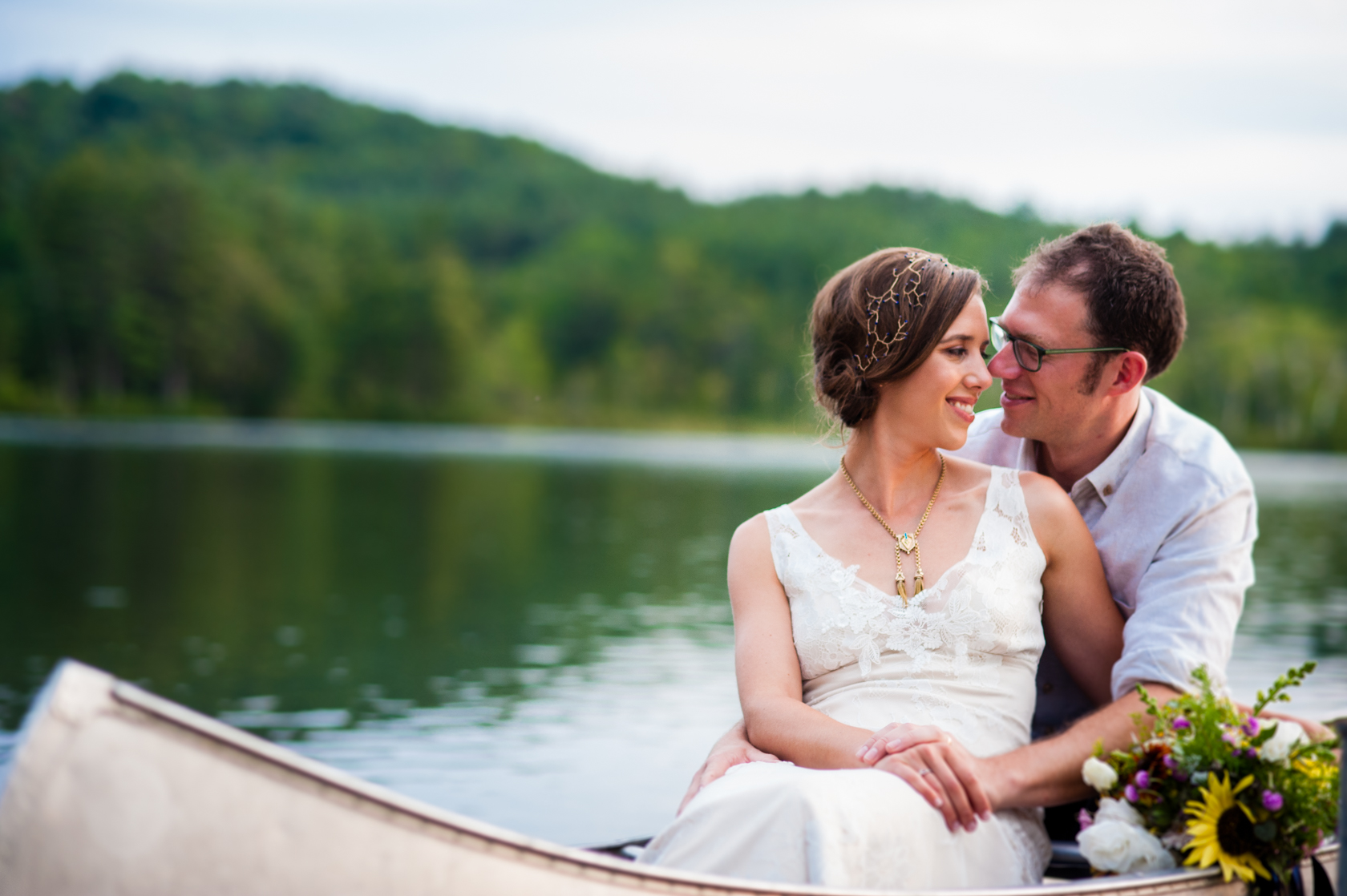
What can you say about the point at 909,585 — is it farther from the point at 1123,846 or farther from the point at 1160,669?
the point at 1123,846

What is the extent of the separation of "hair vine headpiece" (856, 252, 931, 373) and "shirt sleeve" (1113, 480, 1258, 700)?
2.63 ft

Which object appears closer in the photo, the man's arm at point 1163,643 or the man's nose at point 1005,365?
the man's arm at point 1163,643

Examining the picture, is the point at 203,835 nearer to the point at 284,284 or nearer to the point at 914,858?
the point at 914,858

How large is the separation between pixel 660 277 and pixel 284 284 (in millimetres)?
24783

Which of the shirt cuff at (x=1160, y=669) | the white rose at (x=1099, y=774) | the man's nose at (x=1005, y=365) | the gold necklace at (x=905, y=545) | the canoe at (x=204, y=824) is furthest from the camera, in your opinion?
the man's nose at (x=1005, y=365)

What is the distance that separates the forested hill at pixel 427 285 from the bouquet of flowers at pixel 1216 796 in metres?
41.1

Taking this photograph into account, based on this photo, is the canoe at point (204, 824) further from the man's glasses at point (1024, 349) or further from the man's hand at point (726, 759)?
the man's glasses at point (1024, 349)

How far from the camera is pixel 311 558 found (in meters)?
17.9

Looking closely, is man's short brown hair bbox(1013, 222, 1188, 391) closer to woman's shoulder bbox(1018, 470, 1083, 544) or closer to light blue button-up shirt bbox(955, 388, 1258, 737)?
light blue button-up shirt bbox(955, 388, 1258, 737)

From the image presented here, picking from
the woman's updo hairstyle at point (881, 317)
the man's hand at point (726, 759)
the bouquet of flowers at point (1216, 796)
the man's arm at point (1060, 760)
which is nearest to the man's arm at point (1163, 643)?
the man's arm at point (1060, 760)

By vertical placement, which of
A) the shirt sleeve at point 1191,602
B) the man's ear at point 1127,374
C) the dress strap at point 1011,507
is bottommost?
the shirt sleeve at point 1191,602

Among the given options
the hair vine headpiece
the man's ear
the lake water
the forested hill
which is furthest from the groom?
the forested hill

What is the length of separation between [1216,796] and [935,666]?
62 cm

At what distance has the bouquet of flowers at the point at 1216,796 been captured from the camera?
2.71 meters
